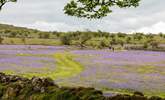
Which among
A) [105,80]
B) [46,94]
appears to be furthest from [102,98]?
[105,80]

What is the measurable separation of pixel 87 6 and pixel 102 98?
3.40 m

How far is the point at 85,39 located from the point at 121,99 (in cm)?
12502

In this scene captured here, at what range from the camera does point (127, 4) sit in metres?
16.4

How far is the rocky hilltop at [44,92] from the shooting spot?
52.2 ft

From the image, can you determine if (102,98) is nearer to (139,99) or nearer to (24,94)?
(139,99)

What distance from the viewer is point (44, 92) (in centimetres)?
1852

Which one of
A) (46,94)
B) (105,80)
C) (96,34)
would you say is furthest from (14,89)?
(96,34)

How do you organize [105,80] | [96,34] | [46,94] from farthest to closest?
1. [96,34]
2. [105,80]
3. [46,94]

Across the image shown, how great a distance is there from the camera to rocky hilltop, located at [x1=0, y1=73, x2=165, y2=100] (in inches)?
627

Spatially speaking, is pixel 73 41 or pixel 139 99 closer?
pixel 139 99

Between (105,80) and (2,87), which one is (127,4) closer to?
(2,87)

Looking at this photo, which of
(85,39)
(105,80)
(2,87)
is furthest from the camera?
(85,39)

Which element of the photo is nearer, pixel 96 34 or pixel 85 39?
pixel 85 39

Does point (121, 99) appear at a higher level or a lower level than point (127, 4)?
lower
